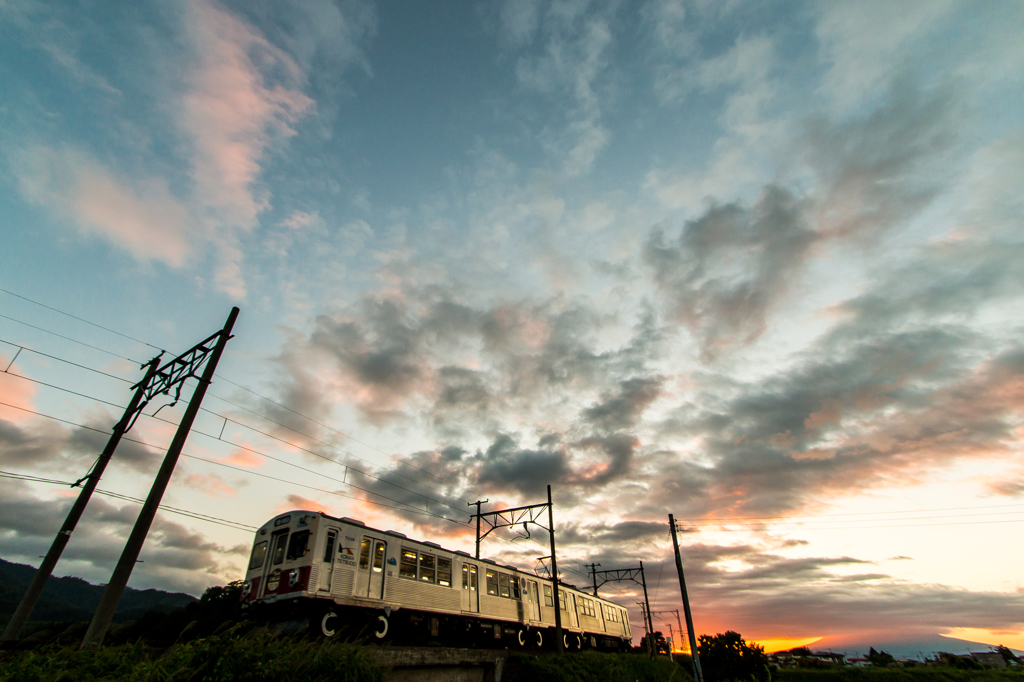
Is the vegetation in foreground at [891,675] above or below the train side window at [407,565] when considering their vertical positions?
below

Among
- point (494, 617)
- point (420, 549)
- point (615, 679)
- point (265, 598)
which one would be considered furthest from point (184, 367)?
point (615, 679)

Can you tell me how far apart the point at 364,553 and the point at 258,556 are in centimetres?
360

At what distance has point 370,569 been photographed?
14.7 metres

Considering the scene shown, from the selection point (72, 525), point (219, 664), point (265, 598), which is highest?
point (72, 525)

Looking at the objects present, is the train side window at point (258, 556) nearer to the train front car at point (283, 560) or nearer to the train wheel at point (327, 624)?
the train front car at point (283, 560)

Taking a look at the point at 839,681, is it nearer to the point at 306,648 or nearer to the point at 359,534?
the point at 359,534

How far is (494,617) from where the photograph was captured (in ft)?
66.1

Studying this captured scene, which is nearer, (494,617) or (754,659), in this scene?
(754,659)

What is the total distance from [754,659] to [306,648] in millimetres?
16021

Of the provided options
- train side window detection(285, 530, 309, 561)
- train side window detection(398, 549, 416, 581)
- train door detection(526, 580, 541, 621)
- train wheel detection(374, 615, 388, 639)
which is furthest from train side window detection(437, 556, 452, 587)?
train door detection(526, 580, 541, 621)

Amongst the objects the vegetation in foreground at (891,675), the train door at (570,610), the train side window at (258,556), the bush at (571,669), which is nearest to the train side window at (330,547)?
the train side window at (258,556)

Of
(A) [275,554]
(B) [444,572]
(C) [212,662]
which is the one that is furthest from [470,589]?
(C) [212,662]

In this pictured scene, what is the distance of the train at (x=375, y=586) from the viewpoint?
13.3 metres

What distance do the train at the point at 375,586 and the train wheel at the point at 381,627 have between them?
30 mm
